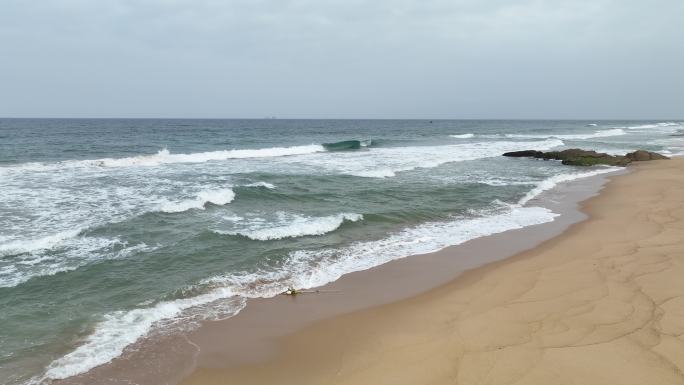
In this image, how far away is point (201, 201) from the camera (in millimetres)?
14172

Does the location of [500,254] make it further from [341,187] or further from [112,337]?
[341,187]

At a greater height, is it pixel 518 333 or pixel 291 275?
pixel 518 333

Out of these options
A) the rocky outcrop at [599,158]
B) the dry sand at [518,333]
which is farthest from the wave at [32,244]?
the rocky outcrop at [599,158]

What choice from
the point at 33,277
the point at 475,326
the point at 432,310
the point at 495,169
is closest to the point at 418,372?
the point at 475,326

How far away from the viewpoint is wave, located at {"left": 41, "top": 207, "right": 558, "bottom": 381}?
5.69 metres

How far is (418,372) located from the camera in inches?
193


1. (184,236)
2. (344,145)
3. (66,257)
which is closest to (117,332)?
(66,257)

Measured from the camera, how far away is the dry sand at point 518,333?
479 cm

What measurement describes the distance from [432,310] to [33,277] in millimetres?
7242

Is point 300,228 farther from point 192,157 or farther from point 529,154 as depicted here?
point 529,154

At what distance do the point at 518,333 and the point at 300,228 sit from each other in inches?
274

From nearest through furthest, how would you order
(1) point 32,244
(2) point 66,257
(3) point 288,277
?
(3) point 288,277 < (2) point 66,257 < (1) point 32,244

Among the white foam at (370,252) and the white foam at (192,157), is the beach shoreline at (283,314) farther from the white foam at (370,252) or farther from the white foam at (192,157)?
the white foam at (192,157)

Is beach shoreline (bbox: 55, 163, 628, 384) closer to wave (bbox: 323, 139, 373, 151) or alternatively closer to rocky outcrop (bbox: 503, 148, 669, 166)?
rocky outcrop (bbox: 503, 148, 669, 166)
